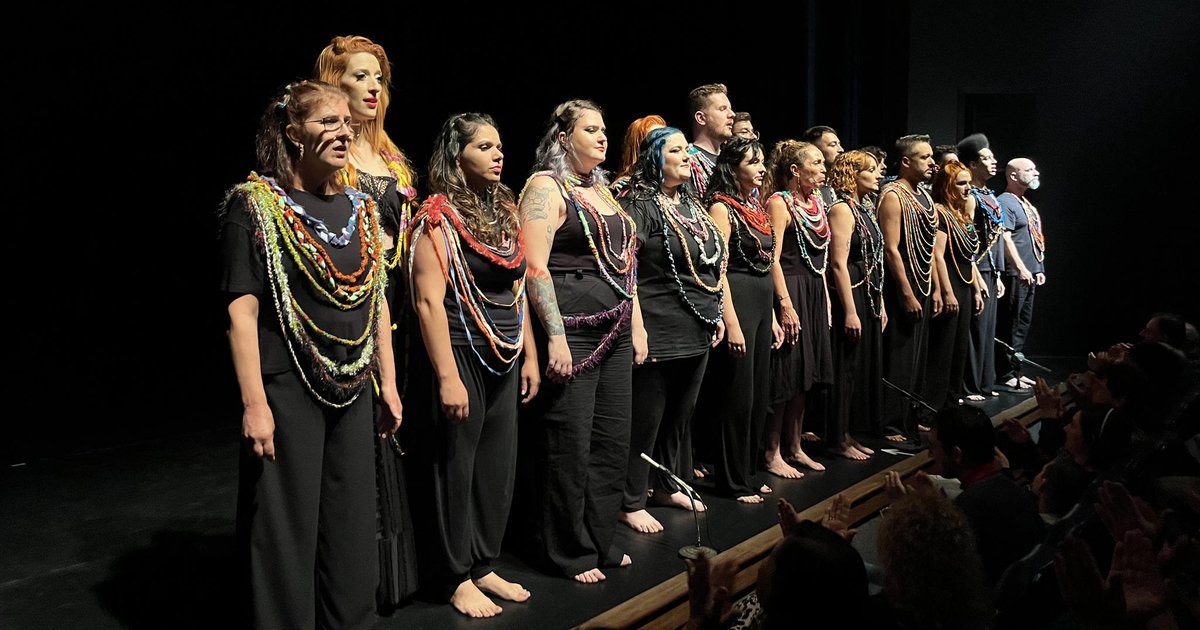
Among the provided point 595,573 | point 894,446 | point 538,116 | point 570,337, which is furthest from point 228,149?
point 894,446

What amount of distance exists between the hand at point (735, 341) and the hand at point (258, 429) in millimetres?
2015

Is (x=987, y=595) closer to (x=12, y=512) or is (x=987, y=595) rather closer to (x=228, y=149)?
(x=12, y=512)

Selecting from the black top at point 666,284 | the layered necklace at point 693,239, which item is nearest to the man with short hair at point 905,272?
the layered necklace at point 693,239

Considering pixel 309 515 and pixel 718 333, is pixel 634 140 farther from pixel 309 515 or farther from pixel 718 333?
pixel 309 515

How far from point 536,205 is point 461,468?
0.80 metres

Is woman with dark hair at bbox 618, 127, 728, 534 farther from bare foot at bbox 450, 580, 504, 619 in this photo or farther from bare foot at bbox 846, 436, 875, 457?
bare foot at bbox 846, 436, 875, 457

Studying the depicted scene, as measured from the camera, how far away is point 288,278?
238cm

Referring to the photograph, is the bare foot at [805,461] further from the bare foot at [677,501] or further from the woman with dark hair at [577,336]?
the woman with dark hair at [577,336]

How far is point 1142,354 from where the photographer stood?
2980mm

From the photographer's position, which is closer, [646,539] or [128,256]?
[646,539]

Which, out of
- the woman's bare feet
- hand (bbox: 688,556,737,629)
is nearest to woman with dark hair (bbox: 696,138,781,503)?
the woman's bare feet

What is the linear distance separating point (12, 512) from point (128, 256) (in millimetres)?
1743

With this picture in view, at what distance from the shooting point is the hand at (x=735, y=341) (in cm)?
391

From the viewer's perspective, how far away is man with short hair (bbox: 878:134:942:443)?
5.00 meters
